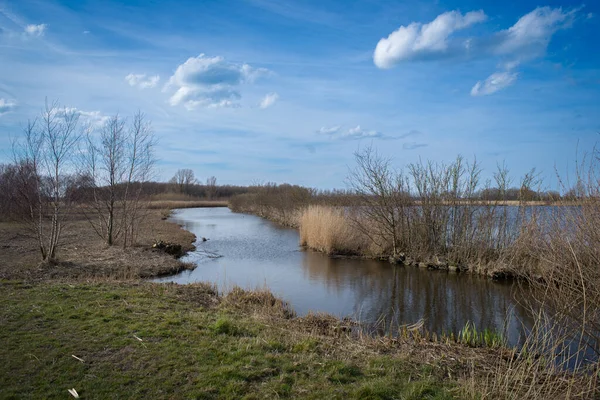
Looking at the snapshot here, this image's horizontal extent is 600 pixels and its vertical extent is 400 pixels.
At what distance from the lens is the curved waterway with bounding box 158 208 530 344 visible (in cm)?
899

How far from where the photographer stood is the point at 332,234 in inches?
734

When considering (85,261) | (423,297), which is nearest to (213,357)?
(423,297)

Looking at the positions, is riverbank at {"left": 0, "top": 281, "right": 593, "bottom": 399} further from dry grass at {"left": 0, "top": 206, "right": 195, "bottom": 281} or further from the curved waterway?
dry grass at {"left": 0, "top": 206, "right": 195, "bottom": 281}

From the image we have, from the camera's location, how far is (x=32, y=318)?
5891mm

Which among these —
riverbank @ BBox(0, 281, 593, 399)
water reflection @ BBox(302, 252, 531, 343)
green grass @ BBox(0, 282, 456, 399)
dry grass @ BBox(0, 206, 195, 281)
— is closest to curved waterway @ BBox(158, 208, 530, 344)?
water reflection @ BBox(302, 252, 531, 343)

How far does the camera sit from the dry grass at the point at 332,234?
61.0 feet

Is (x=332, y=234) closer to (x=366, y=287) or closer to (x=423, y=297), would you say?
(x=366, y=287)

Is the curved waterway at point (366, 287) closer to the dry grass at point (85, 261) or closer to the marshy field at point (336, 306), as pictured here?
the marshy field at point (336, 306)

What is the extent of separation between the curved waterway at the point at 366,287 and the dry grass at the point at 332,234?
917mm

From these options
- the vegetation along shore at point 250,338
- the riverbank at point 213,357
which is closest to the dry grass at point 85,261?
the vegetation along shore at point 250,338

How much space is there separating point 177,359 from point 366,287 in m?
8.28

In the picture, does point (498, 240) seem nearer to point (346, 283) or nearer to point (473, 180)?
point (473, 180)

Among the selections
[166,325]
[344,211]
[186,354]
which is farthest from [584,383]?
[344,211]

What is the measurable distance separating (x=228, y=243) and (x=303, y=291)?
11.0 m
